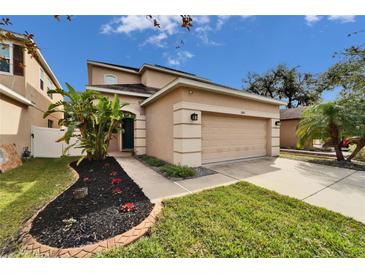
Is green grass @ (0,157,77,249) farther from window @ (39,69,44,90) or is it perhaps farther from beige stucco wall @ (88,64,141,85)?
beige stucco wall @ (88,64,141,85)

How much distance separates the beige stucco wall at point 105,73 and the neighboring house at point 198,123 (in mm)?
4922

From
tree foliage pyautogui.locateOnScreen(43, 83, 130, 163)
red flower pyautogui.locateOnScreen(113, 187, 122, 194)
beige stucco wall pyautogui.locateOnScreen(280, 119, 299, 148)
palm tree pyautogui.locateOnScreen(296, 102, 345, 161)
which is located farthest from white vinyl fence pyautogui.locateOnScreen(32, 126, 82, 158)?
beige stucco wall pyautogui.locateOnScreen(280, 119, 299, 148)

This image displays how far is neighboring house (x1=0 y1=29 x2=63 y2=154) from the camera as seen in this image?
22.7 ft

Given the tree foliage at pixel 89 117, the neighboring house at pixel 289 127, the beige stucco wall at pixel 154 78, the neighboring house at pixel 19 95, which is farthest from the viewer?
the neighboring house at pixel 289 127

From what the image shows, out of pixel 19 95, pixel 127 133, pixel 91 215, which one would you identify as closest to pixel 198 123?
pixel 91 215

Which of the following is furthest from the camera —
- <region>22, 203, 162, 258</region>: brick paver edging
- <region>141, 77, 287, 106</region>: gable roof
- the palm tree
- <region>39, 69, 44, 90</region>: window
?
<region>39, 69, 44, 90</region>: window

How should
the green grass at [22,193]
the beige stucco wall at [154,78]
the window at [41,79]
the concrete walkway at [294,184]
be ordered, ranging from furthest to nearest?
the beige stucco wall at [154,78] < the window at [41,79] < the concrete walkway at [294,184] < the green grass at [22,193]

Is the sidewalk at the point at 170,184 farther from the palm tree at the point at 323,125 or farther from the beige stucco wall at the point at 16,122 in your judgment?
the beige stucco wall at the point at 16,122

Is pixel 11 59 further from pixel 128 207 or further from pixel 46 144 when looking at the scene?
pixel 128 207

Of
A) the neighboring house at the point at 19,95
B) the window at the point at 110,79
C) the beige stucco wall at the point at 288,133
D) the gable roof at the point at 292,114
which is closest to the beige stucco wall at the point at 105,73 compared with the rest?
the window at the point at 110,79

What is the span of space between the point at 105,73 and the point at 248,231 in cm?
1448

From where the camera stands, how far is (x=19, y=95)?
7.57 meters

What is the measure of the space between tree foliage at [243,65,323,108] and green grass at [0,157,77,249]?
29.0m

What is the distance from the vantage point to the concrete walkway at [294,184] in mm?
3393
